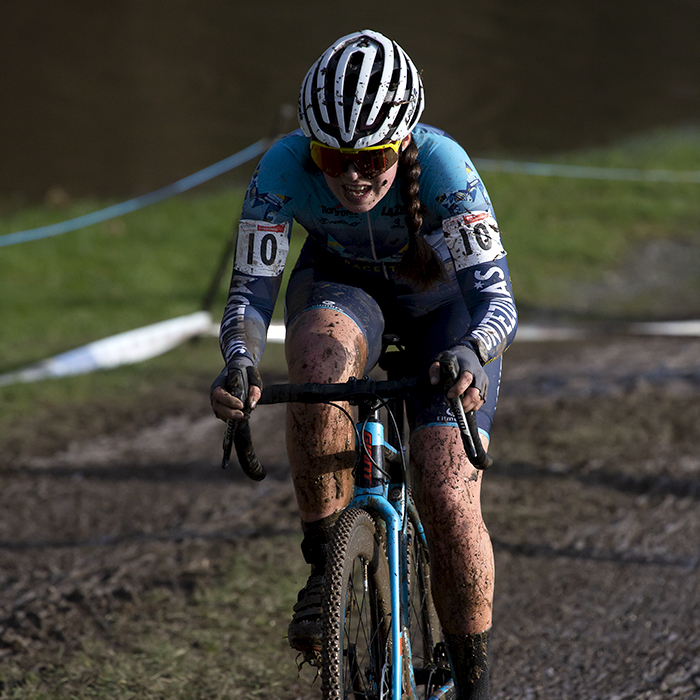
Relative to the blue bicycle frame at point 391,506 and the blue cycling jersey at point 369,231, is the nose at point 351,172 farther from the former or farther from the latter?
the blue bicycle frame at point 391,506

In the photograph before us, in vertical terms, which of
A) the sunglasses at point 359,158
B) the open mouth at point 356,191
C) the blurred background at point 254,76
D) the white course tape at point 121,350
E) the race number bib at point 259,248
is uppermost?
the blurred background at point 254,76

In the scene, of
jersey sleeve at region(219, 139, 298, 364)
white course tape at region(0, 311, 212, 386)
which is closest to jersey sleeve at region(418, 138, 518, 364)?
jersey sleeve at region(219, 139, 298, 364)

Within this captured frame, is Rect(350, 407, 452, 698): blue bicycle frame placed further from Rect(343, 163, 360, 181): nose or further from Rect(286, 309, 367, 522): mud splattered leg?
Rect(343, 163, 360, 181): nose

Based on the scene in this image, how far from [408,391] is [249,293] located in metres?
0.75

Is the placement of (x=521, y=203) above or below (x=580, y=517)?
above

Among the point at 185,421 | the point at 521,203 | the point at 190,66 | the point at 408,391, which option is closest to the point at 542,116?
the point at 521,203

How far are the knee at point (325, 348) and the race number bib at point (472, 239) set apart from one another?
1.39ft

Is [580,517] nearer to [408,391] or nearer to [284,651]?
[284,651]

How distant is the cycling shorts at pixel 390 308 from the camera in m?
2.98

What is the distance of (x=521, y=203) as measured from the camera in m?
12.8

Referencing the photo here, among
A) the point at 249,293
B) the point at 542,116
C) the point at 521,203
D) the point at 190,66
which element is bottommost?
the point at 249,293

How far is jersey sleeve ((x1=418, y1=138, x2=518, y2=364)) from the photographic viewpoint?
2809mm

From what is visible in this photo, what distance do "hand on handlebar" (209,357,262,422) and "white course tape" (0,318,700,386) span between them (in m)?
4.99

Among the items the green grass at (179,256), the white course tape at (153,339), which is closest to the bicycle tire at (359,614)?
the green grass at (179,256)
